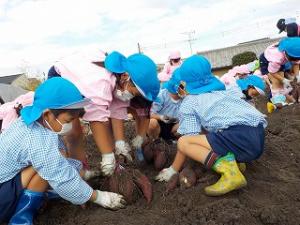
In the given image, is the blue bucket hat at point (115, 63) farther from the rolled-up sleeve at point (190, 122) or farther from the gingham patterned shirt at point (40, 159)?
the gingham patterned shirt at point (40, 159)

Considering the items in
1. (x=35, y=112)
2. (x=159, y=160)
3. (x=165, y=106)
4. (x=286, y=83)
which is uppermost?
(x=35, y=112)

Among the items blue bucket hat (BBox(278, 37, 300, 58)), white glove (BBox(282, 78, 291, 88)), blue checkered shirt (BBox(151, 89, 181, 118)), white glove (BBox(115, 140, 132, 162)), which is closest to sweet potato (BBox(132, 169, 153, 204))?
white glove (BBox(115, 140, 132, 162))

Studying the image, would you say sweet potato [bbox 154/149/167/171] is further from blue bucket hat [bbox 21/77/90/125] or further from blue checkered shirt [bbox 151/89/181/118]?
blue bucket hat [bbox 21/77/90/125]

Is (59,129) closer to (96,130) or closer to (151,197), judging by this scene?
(96,130)

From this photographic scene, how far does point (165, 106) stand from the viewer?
3.97 metres

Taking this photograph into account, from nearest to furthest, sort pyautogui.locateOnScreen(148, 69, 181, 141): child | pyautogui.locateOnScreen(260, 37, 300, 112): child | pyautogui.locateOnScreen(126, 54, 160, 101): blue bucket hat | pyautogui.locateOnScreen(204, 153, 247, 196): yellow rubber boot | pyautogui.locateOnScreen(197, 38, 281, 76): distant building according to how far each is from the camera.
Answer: pyautogui.locateOnScreen(204, 153, 247, 196): yellow rubber boot
pyautogui.locateOnScreen(126, 54, 160, 101): blue bucket hat
pyautogui.locateOnScreen(148, 69, 181, 141): child
pyautogui.locateOnScreen(260, 37, 300, 112): child
pyautogui.locateOnScreen(197, 38, 281, 76): distant building

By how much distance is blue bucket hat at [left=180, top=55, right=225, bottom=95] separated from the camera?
3020 mm

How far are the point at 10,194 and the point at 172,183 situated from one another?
1060 mm

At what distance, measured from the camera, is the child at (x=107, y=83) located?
2.95 metres

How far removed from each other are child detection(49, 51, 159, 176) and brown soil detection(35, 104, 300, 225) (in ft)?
1.04

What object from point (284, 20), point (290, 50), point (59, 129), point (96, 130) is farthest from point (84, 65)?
point (284, 20)

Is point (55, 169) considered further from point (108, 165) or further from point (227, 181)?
point (227, 181)

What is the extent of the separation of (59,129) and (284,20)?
5.72 meters

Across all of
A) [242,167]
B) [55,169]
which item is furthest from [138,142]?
[55,169]
